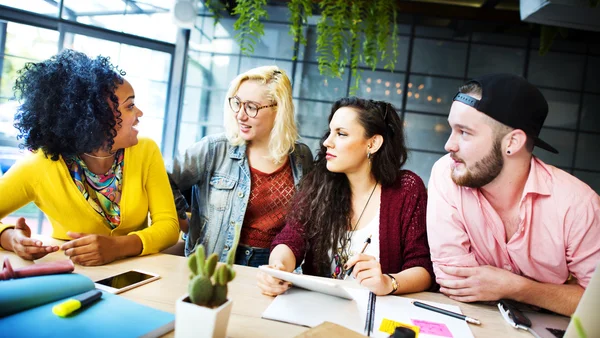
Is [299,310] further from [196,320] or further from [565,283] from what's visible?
[565,283]

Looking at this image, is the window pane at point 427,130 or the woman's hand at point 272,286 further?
the window pane at point 427,130

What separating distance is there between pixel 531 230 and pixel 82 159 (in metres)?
1.66

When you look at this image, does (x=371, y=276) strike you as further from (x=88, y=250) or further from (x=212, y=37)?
(x=212, y=37)

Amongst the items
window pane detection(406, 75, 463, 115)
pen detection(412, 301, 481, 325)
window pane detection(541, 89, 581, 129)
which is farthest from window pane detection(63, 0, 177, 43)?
window pane detection(541, 89, 581, 129)

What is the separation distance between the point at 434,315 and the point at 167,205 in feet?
3.71

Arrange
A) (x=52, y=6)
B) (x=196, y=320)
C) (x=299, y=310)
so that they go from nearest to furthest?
(x=196, y=320) < (x=299, y=310) < (x=52, y=6)

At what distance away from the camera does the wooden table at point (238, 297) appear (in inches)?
39.3

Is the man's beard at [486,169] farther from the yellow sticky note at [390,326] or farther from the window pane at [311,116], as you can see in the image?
the window pane at [311,116]

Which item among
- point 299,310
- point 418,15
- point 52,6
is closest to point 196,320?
point 299,310

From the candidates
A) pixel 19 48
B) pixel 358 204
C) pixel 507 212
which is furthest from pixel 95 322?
pixel 19 48

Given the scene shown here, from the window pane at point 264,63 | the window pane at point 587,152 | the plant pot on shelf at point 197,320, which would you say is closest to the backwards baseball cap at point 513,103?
the plant pot on shelf at point 197,320

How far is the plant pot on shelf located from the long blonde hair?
1.44m

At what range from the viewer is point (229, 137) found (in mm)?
2225

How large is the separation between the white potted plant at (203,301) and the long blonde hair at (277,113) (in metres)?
1.42
